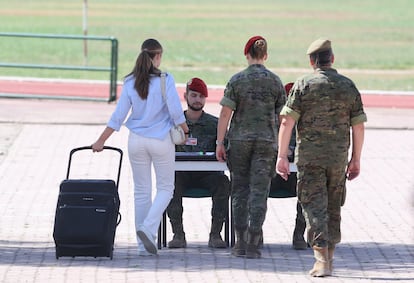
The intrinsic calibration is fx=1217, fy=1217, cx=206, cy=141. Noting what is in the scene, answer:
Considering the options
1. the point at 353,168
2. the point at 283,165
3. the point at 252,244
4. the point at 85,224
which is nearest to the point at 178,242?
the point at 252,244

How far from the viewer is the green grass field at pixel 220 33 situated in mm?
33906

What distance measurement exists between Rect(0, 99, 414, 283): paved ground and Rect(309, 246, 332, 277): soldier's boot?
9cm

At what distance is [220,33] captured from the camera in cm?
5034

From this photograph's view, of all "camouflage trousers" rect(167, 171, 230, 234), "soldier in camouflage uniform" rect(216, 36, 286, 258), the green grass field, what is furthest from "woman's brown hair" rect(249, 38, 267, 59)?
the green grass field

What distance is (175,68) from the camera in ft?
111

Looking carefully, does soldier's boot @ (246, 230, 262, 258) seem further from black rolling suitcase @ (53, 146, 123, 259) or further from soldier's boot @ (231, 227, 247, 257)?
black rolling suitcase @ (53, 146, 123, 259)

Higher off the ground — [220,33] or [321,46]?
[321,46]

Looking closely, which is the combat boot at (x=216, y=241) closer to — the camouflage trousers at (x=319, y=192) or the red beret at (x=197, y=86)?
the red beret at (x=197, y=86)

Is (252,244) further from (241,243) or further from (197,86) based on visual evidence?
Answer: (197,86)

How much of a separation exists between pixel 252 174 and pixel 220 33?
1613 inches

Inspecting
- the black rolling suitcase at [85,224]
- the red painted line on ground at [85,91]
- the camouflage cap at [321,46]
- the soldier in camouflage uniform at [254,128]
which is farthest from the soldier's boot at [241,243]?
the red painted line on ground at [85,91]

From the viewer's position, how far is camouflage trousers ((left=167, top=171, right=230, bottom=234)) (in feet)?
33.7

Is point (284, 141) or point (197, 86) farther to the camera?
point (197, 86)

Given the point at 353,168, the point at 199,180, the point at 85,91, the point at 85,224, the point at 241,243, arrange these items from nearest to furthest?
the point at 353,168 → the point at 85,224 → the point at 241,243 → the point at 199,180 → the point at 85,91
